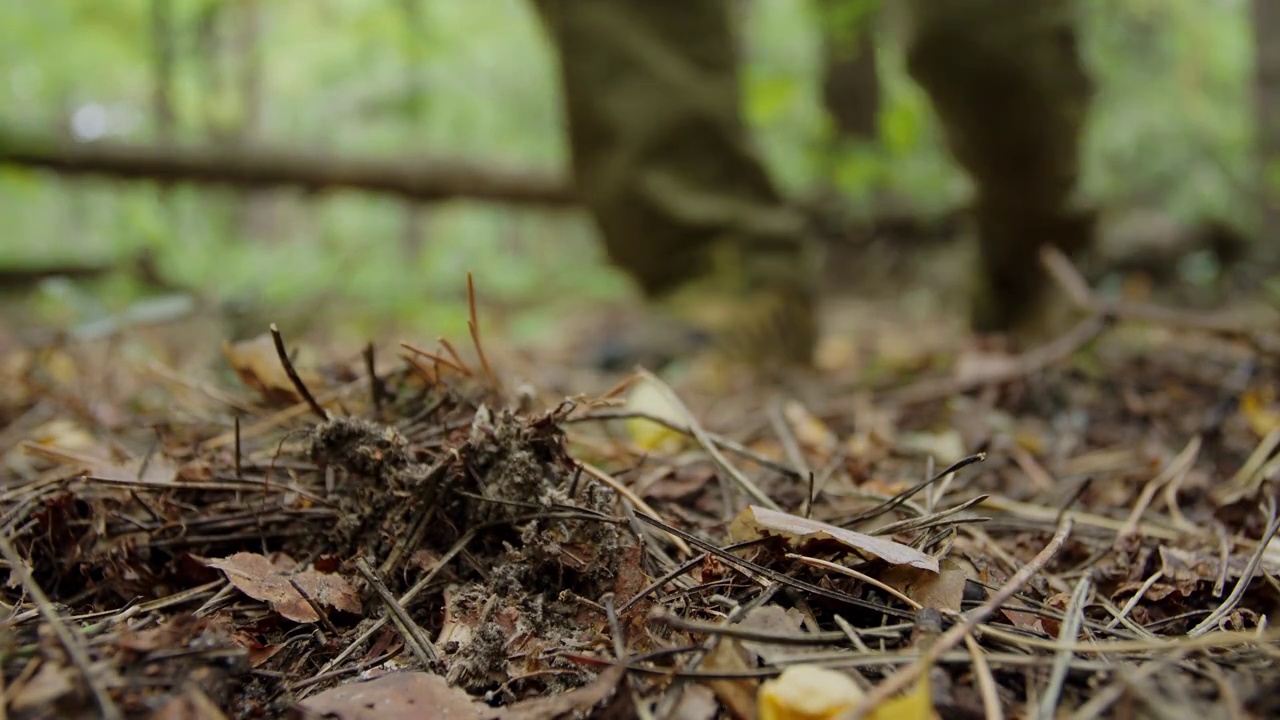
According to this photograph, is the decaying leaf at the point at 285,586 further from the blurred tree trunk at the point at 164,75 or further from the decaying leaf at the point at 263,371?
the blurred tree trunk at the point at 164,75

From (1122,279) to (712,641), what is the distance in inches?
189

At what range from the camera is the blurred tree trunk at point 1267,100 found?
4.68 m

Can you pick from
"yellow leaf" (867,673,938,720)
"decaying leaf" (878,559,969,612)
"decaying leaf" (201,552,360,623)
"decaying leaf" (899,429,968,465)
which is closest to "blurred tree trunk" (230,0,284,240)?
"decaying leaf" (899,429,968,465)

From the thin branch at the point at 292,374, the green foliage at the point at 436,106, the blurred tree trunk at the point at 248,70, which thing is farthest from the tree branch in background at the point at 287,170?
the thin branch at the point at 292,374

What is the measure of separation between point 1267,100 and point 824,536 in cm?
563

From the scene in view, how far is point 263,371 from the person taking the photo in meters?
1.23

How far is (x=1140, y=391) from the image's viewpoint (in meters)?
2.16

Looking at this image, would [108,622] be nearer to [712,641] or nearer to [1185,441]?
[712,641]

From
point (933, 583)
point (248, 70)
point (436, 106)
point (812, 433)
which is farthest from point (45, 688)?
point (248, 70)

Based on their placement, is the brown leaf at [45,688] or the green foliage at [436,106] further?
the green foliage at [436,106]

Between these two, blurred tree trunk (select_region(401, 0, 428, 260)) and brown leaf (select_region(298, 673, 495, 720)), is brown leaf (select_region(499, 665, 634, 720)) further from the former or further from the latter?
blurred tree trunk (select_region(401, 0, 428, 260))

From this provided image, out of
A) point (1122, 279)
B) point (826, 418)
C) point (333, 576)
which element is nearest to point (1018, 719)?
point (333, 576)

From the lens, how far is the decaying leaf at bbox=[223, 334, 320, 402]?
1.21m

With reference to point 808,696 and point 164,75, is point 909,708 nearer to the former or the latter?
point 808,696
